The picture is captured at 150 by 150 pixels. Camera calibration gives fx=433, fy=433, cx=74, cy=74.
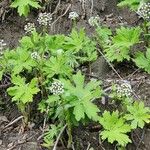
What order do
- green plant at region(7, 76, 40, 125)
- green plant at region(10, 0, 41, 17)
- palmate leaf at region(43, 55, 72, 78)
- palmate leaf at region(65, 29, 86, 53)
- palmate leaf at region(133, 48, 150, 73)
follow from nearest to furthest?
green plant at region(7, 76, 40, 125), palmate leaf at region(43, 55, 72, 78), palmate leaf at region(133, 48, 150, 73), palmate leaf at region(65, 29, 86, 53), green plant at region(10, 0, 41, 17)

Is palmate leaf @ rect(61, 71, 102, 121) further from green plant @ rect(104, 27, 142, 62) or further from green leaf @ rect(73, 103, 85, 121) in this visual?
green plant @ rect(104, 27, 142, 62)

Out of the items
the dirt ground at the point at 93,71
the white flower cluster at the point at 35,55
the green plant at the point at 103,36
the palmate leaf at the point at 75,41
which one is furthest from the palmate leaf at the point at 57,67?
the green plant at the point at 103,36

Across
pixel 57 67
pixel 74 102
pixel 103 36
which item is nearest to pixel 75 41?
pixel 103 36

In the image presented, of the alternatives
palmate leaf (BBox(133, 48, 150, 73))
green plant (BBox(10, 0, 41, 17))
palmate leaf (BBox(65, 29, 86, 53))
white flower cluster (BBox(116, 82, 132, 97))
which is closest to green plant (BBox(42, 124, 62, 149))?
white flower cluster (BBox(116, 82, 132, 97))

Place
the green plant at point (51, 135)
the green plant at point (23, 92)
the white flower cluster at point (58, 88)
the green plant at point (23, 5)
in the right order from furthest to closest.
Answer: the green plant at point (23, 5) < the green plant at point (23, 92) < the green plant at point (51, 135) < the white flower cluster at point (58, 88)

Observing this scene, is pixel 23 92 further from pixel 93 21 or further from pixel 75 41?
pixel 93 21

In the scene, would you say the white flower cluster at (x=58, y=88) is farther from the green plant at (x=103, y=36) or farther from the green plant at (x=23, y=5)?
Result: the green plant at (x=23, y=5)
